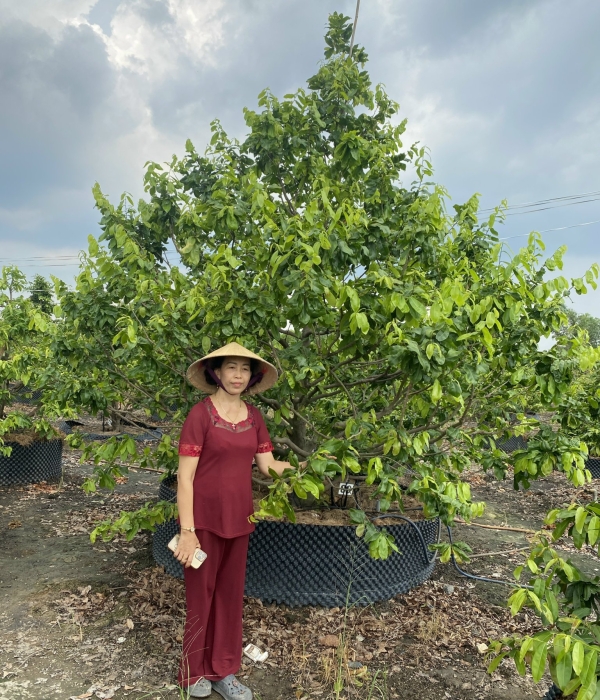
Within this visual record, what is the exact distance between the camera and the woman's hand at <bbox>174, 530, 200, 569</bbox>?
2.96 m

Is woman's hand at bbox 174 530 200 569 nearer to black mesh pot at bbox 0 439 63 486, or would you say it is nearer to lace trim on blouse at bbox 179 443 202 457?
lace trim on blouse at bbox 179 443 202 457

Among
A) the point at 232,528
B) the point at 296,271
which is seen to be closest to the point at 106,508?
the point at 232,528

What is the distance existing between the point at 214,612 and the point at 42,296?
8519 mm

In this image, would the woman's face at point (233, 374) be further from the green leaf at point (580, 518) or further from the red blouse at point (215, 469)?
the green leaf at point (580, 518)

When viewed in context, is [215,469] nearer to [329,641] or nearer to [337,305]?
[337,305]

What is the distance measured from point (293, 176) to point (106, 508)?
5417mm

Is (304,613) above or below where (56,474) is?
below

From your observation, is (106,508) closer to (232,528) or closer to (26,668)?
(26,668)

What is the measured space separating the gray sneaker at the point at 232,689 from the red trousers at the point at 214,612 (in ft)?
0.13

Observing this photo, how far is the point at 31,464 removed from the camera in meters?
8.64

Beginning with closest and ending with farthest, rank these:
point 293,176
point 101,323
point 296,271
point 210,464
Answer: point 296,271
point 210,464
point 101,323
point 293,176

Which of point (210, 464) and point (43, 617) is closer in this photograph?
point (210, 464)

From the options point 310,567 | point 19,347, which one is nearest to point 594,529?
point 310,567

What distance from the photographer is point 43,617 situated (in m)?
4.27
